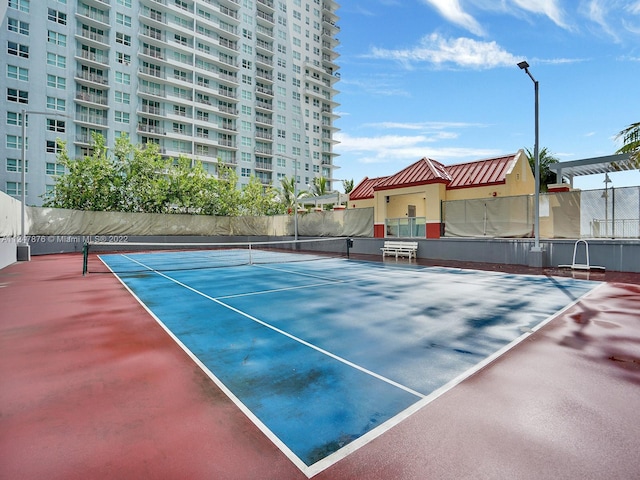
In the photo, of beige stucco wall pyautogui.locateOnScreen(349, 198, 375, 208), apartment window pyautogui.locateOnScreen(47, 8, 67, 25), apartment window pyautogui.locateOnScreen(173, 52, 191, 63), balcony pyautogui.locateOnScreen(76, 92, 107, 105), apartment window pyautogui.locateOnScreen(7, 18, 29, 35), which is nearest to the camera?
beige stucco wall pyautogui.locateOnScreen(349, 198, 375, 208)

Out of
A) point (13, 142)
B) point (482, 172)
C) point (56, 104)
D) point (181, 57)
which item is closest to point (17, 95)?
point (56, 104)

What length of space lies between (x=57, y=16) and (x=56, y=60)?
6.37 metres

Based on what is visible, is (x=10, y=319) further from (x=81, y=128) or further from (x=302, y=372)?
(x=81, y=128)

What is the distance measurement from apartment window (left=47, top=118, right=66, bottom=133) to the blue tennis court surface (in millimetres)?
48220

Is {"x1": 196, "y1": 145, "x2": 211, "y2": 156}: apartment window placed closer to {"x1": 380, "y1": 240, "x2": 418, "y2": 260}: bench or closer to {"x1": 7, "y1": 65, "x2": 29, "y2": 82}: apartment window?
{"x1": 7, "y1": 65, "x2": 29, "y2": 82}: apartment window

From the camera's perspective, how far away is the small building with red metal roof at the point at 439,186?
2250 centimetres

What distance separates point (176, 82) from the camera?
191 feet

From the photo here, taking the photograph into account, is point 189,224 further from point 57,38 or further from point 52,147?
point 57,38

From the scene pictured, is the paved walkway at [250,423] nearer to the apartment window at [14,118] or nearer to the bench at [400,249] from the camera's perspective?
the bench at [400,249]

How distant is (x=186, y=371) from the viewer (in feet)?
16.0

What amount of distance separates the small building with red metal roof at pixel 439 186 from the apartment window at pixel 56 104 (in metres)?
47.8

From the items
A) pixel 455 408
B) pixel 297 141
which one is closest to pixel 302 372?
pixel 455 408

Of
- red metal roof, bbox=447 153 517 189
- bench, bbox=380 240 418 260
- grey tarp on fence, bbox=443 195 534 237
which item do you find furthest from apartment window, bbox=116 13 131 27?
grey tarp on fence, bbox=443 195 534 237

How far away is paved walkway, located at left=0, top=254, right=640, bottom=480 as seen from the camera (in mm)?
2898
